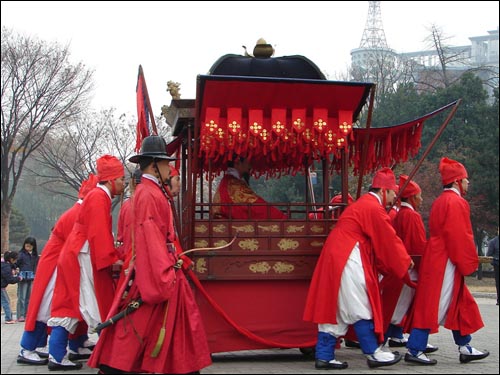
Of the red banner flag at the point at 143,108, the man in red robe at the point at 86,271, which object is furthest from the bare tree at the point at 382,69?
the man in red robe at the point at 86,271

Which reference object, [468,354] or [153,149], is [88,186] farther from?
[468,354]

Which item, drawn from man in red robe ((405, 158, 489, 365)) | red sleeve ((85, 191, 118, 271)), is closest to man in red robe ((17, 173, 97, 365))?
red sleeve ((85, 191, 118, 271))

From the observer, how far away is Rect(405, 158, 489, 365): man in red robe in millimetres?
7434

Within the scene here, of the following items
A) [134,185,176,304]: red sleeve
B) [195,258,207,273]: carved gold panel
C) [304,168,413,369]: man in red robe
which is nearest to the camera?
[134,185,176,304]: red sleeve

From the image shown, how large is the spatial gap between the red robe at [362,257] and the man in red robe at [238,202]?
1.09 m

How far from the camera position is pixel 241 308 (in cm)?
781

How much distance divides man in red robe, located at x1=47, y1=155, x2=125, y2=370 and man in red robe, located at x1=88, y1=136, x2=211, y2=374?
4.70 feet

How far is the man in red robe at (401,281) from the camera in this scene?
832cm

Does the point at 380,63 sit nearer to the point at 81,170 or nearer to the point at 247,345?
the point at 81,170

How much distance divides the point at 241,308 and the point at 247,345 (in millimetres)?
380

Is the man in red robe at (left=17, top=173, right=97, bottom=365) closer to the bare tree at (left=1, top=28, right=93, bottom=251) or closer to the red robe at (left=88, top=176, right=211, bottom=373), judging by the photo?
the red robe at (left=88, top=176, right=211, bottom=373)

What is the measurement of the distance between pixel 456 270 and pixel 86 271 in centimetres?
369

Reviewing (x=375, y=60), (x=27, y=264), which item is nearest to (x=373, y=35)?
(x=375, y=60)

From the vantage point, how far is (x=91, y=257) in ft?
24.3
